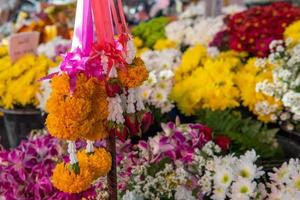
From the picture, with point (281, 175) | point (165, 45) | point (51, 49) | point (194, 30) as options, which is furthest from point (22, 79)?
point (281, 175)

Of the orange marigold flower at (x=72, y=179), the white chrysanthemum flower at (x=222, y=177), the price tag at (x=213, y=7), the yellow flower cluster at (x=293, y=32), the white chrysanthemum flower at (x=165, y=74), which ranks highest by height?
the orange marigold flower at (x=72, y=179)

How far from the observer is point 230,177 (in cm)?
144

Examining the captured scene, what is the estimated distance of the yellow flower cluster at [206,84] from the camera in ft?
7.20

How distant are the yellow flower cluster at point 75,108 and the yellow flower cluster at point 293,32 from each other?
4.60 ft

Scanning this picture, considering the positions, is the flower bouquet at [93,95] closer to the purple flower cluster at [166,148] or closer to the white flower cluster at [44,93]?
the purple flower cluster at [166,148]

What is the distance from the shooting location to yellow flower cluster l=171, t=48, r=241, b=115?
220 centimetres

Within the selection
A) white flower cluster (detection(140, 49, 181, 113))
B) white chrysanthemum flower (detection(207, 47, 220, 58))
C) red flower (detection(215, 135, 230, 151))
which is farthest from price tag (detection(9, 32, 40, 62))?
red flower (detection(215, 135, 230, 151))

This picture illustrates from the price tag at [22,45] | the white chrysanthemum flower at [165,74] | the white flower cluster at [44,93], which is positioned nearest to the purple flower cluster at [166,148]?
the white chrysanthemum flower at [165,74]

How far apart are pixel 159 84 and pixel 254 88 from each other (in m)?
0.41

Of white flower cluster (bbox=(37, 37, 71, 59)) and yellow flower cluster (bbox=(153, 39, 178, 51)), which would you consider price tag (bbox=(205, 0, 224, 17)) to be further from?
white flower cluster (bbox=(37, 37, 71, 59))

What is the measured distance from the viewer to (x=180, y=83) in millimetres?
2371

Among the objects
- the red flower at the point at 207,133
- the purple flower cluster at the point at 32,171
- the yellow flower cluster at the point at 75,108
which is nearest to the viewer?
the yellow flower cluster at the point at 75,108

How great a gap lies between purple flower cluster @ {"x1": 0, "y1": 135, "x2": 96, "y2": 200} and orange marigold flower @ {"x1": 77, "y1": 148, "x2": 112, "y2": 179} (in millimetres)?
406

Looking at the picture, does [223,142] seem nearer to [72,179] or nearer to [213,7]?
[72,179]
